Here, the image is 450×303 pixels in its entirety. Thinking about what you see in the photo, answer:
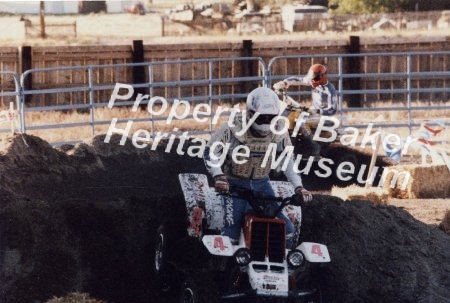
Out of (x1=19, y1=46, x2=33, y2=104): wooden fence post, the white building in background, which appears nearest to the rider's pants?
(x1=19, y1=46, x2=33, y2=104): wooden fence post

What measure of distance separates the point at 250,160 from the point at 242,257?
1.22 m

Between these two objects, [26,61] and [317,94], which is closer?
[317,94]

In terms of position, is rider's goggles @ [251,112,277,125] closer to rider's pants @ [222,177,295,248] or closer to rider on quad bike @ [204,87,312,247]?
rider on quad bike @ [204,87,312,247]

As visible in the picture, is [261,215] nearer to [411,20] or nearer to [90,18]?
[411,20]

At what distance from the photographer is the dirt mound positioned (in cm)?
959

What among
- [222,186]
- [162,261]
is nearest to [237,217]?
[222,186]

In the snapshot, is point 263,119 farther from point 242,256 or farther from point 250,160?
point 242,256

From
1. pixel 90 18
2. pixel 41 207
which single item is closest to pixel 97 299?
pixel 41 207

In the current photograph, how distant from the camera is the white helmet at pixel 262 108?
9.17 metres

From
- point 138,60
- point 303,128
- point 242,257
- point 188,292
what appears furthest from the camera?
point 138,60

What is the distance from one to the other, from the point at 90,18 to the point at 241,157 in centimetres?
4414

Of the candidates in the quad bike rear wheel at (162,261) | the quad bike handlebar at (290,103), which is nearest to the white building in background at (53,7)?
the quad bike handlebar at (290,103)

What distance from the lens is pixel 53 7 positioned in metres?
61.5

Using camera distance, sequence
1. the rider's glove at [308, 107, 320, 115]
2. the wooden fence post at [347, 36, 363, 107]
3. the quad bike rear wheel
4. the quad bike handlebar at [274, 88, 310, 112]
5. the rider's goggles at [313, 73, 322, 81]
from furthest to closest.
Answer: the wooden fence post at [347, 36, 363, 107], the rider's glove at [308, 107, 320, 115], the quad bike handlebar at [274, 88, 310, 112], the rider's goggles at [313, 73, 322, 81], the quad bike rear wheel
